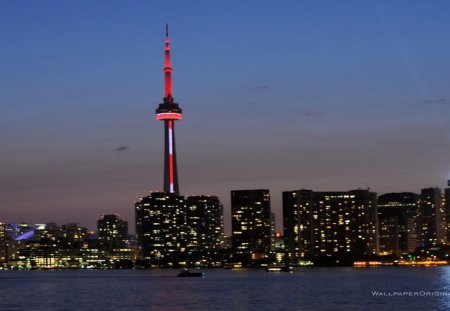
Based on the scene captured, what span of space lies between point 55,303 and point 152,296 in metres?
16.9

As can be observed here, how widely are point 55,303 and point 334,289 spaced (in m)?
50.2

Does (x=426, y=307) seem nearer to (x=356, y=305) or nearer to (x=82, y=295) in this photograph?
(x=356, y=305)

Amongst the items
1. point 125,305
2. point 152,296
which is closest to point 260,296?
point 152,296

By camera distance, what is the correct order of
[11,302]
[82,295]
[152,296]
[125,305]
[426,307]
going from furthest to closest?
[82,295]
[152,296]
[11,302]
[125,305]
[426,307]

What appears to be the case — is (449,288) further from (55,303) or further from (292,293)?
(55,303)

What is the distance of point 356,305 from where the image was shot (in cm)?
11494

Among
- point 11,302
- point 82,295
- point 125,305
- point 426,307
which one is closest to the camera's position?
point 426,307

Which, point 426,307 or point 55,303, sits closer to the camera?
point 426,307

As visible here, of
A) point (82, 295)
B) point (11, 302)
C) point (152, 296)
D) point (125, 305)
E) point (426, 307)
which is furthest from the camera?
point (82, 295)

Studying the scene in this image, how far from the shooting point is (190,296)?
14038cm

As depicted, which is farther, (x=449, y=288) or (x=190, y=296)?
(x=449, y=288)

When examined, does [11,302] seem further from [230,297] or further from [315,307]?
[315,307]

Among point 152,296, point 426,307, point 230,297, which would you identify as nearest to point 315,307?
point 426,307

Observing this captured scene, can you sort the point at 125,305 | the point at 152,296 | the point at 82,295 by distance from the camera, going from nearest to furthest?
the point at 125,305 → the point at 152,296 → the point at 82,295
